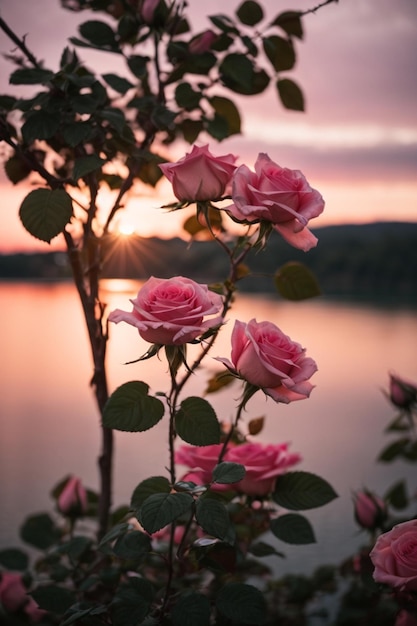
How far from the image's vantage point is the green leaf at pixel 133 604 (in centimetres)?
56

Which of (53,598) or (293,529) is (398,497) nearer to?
(293,529)

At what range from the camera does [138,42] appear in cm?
77

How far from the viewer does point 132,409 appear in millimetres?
523

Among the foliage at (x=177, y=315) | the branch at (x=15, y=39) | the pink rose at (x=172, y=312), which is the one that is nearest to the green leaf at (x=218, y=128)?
the foliage at (x=177, y=315)

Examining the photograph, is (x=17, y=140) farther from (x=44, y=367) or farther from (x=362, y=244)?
(x=362, y=244)

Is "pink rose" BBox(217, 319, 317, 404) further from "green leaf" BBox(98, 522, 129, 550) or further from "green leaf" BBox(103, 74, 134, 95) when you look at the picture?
"green leaf" BBox(103, 74, 134, 95)

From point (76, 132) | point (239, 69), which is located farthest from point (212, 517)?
point (239, 69)

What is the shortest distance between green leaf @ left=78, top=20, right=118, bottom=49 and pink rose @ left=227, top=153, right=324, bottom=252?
33 centimetres

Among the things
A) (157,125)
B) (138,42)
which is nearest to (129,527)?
(157,125)

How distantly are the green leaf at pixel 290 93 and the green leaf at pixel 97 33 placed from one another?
8.9 inches

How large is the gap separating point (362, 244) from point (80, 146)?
891cm

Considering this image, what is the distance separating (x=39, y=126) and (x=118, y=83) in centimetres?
12

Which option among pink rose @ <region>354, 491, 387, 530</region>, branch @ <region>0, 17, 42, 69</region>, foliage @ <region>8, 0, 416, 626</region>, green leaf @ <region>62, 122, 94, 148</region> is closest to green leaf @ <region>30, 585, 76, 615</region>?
foliage @ <region>8, 0, 416, 626</region>

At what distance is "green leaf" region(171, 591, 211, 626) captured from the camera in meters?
0.53
